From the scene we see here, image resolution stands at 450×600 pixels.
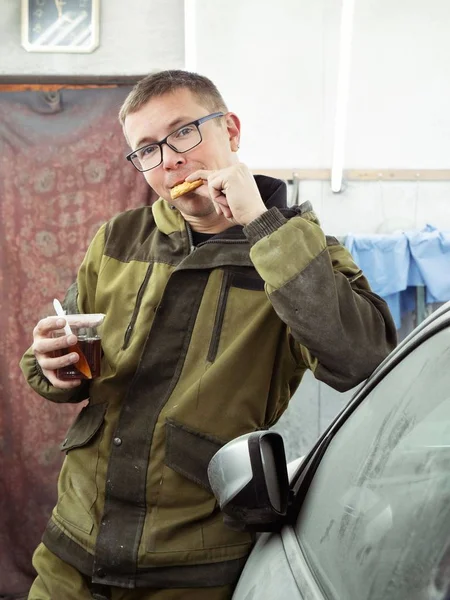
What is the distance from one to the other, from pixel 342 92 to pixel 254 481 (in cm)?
361

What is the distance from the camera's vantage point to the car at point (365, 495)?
2.85 ft

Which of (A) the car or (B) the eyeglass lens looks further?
(B) the eyeglass lens

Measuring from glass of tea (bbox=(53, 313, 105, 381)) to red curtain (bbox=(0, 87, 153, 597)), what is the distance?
214 cm

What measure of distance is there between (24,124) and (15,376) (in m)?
1.37

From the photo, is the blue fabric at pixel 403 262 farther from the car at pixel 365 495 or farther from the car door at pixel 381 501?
the car door at pixel 381 501

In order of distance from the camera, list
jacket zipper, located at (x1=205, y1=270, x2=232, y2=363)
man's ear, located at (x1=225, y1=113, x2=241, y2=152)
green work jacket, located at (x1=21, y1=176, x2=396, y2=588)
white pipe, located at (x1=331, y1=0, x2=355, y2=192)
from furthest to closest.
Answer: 1. white pipe, located at (x1=331, y1=0, x2=355, y2=192)
2. man's ear, located at (x1=225, y1=113, x2=241, y2=152)
3. jacket zipper, located at (x1=205, y1=270, x2=232, y2=363)
4. green work jacket, located at (x1=21, y1=176, x2=396, y2=588)

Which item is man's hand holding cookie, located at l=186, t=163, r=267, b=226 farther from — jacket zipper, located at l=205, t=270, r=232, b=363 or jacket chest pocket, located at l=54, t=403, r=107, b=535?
jacket chest pocket, located at l=54, t=403, r=107, b=535

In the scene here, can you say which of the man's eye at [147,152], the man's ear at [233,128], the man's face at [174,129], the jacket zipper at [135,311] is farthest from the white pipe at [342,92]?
the jacket zipper at [135,311]

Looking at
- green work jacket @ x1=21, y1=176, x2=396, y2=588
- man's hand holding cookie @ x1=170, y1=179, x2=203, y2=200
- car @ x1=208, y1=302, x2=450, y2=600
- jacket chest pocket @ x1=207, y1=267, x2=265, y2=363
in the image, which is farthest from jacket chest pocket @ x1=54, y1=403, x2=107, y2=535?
man's hand holding cookie @ x1=170, y1=179, x2=203, y2=200

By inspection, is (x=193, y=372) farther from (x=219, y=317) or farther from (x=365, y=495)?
(x=365, y=495)

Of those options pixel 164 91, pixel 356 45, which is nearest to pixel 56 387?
pixel 164 91

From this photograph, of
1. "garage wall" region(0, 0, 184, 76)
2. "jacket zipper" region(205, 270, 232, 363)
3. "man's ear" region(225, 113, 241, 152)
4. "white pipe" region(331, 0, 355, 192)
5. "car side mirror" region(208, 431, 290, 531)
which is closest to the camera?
"car side mirror" region(208, 431, 290, 531)

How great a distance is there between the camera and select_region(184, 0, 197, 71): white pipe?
396 centimetres

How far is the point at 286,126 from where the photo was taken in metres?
4.72
